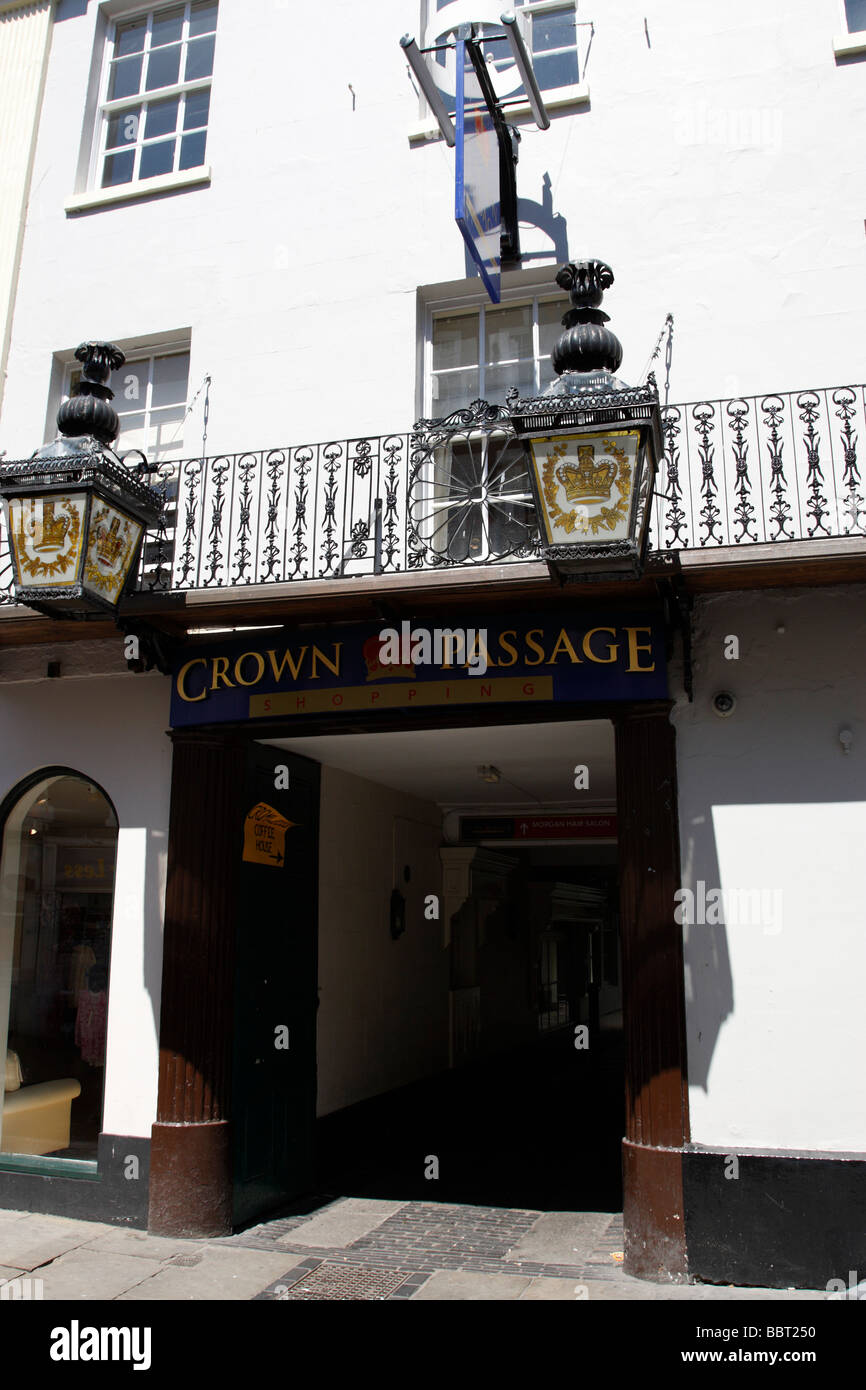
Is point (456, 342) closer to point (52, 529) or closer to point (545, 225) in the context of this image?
point (545, 225)

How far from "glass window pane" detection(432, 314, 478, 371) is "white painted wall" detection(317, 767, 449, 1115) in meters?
3.73

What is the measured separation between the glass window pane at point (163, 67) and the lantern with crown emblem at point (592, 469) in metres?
6.28

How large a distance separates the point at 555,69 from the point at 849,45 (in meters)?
2.24

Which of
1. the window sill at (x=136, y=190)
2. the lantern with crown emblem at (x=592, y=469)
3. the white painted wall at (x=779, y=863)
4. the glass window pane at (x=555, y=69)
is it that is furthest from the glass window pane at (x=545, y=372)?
the window sill at (x=136, y=190)

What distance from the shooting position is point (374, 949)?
10.6 m

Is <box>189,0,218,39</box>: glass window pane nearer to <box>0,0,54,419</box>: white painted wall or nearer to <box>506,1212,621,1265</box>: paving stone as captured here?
<box>0,0,54,419</box>: white painted wall

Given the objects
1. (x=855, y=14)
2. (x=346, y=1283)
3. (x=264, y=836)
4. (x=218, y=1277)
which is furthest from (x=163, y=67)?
(x=346, y=1283)

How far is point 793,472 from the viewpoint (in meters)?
6.70

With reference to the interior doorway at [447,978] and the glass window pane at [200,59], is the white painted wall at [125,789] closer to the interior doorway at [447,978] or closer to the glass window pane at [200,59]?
the interior doorway at [447,978]

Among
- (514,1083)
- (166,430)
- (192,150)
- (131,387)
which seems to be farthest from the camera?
(514,1083)

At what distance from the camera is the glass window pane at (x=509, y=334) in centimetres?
814

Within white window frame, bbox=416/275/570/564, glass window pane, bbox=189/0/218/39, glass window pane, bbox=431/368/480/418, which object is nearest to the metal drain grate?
white window frame, bbox=416/275/570/564

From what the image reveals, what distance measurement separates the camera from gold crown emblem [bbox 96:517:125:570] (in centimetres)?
666
